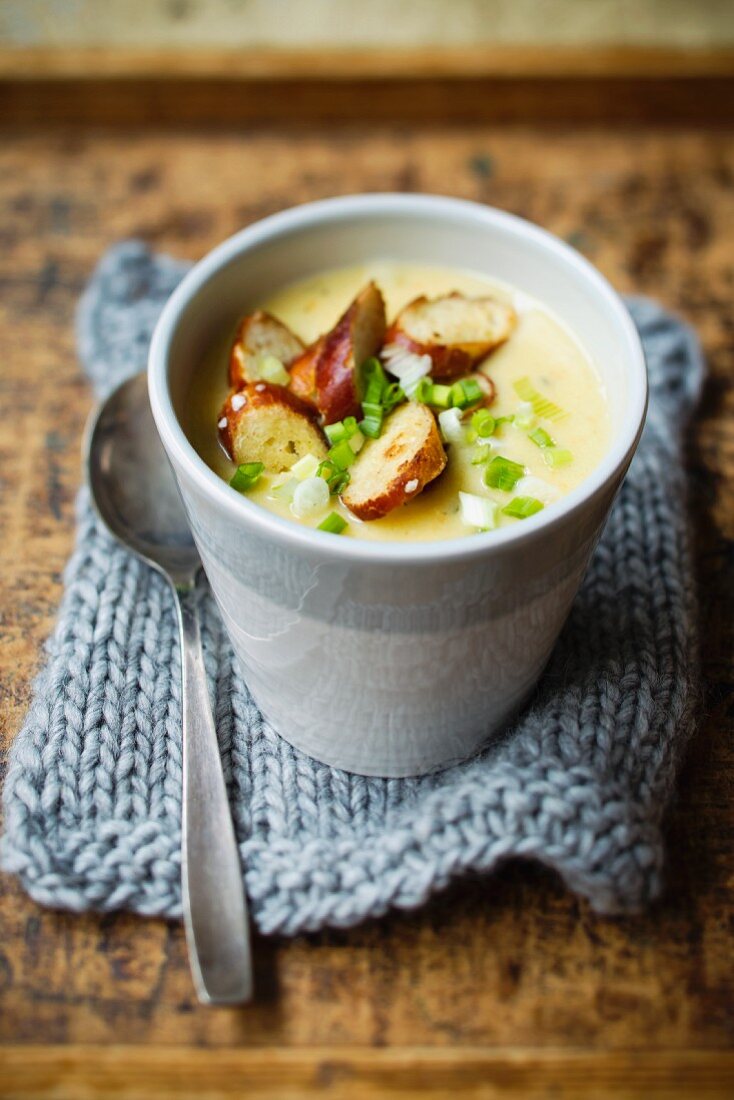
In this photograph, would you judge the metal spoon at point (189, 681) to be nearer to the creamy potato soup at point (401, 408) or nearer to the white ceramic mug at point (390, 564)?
the white ceramic mug at point (390, 564)

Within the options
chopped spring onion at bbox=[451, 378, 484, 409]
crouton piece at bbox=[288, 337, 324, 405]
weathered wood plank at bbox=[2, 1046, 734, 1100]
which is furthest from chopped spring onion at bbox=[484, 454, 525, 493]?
weathered wood plank at bbox=[2, 1046, 734, 1100]

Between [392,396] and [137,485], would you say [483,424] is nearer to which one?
[392,396]

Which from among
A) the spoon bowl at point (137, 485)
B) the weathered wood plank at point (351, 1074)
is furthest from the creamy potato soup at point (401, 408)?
the weathered wood plank at point (351, 1074)

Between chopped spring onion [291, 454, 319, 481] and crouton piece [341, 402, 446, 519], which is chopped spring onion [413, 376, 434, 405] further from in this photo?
chopped spring onion [291, 454, 319, 481]

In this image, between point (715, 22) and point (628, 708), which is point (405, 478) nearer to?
point (628, 708)

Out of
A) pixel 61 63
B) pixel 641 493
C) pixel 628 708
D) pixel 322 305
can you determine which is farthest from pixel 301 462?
pixel 61 63

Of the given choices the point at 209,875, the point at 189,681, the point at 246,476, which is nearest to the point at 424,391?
the point at 246,476
